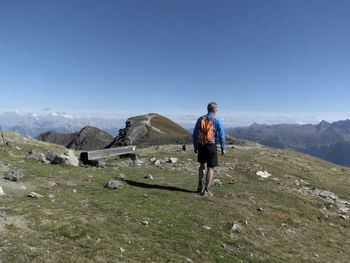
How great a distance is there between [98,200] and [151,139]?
210ft

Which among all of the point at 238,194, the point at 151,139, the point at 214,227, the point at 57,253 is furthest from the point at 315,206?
the point at 151,139

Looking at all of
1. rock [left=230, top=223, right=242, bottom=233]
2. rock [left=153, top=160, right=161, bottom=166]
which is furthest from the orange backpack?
rock [left=153, top=160, right=161, bottom=166]

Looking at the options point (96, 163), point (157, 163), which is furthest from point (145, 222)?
point (157, 163)

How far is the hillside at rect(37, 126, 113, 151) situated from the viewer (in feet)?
388

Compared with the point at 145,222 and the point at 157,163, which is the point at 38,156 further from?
the point at 145,222

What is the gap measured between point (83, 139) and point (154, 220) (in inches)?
4565

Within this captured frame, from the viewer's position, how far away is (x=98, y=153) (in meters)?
23.0

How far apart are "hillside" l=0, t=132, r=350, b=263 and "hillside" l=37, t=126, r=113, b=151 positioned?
317 ft

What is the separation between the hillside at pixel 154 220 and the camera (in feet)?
29.3

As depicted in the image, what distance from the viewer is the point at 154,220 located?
37.5 feet

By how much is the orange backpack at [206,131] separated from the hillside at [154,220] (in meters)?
2.57

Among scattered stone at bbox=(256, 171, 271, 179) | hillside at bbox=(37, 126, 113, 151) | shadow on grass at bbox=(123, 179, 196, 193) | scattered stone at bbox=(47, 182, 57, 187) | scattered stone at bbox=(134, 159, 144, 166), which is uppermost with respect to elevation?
scattered stone at bbox=(47, 182, 57, 187)

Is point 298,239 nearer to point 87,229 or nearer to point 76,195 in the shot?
point 87,229

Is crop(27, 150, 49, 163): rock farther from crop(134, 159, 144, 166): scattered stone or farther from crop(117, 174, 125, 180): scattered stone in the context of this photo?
crop(134, 159, 144, 166): scattered stone
